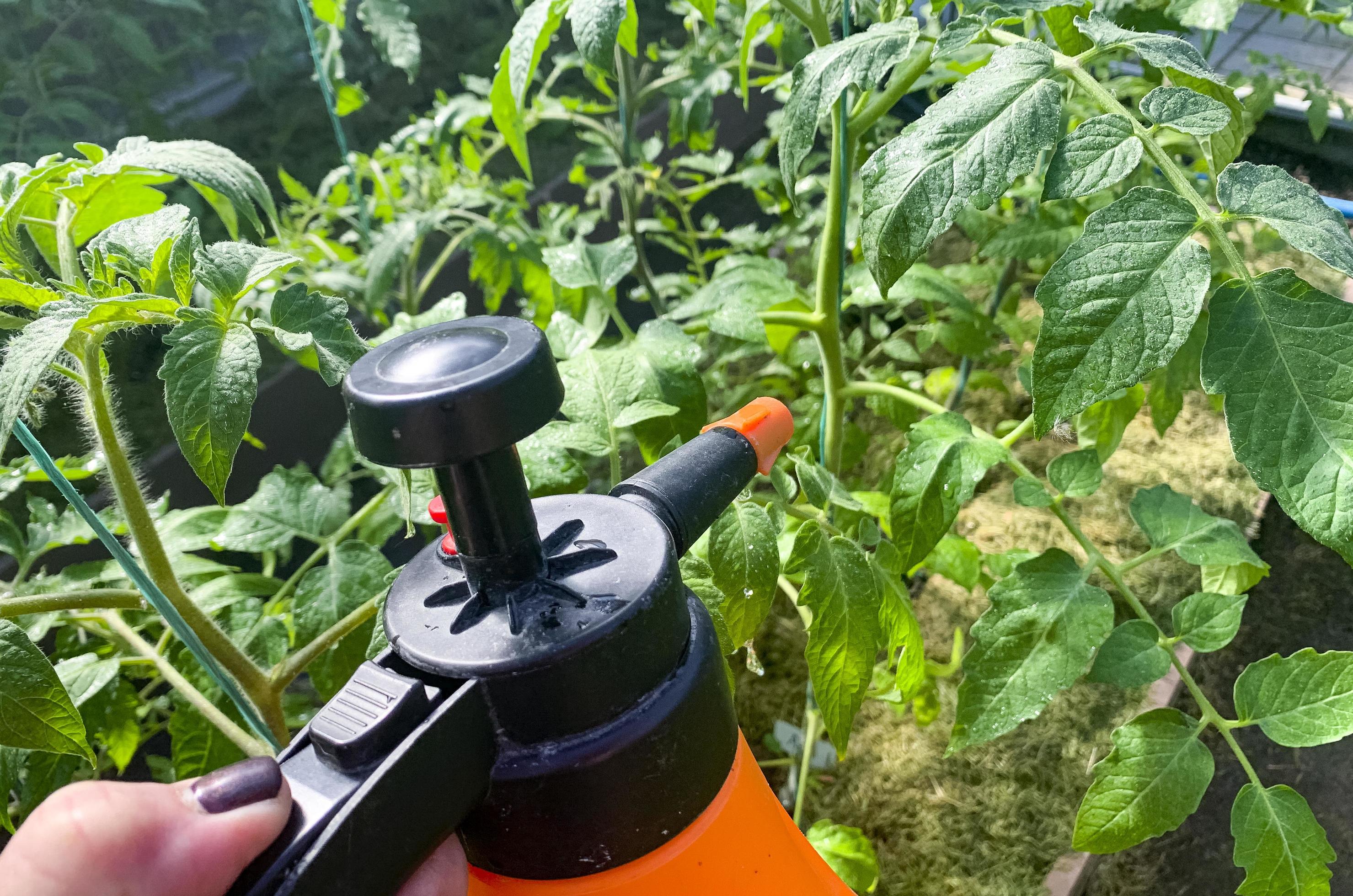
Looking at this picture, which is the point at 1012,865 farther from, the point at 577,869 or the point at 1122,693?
the point at 577,869

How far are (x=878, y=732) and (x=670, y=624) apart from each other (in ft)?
2.69

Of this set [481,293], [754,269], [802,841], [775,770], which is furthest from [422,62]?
[802,841]

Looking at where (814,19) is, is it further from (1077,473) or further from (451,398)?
(451,398)

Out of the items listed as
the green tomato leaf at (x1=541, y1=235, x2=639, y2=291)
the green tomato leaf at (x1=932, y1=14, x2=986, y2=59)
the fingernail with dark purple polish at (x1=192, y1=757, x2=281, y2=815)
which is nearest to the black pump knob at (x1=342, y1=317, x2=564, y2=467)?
the fingernail with dark purple polish at (x1=192, y1=757, x2=281, y2=815)

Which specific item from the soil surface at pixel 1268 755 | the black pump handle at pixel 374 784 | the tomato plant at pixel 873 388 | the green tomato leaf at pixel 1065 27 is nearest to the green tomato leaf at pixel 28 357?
the tomato plant at pixel 873 388

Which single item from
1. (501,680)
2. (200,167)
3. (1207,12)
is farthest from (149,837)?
(1207,12)

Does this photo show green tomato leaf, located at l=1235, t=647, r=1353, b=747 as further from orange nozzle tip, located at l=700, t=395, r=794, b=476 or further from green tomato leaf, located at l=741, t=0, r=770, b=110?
green tomato leaf, located at l=741, t=0, r=770, b=110

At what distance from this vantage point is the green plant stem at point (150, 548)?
1.68 feet

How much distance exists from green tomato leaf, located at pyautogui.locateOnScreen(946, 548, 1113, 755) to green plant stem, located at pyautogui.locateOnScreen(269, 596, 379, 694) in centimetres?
41

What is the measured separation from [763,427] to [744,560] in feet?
0.46

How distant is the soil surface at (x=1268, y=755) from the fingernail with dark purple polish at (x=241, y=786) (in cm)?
94

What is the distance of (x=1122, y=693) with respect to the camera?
1054 mm

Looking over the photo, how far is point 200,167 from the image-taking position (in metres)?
0.57

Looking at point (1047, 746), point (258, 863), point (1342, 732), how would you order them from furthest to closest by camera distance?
point (1047, 746) < point (1342, 732) < point (258, 863)
